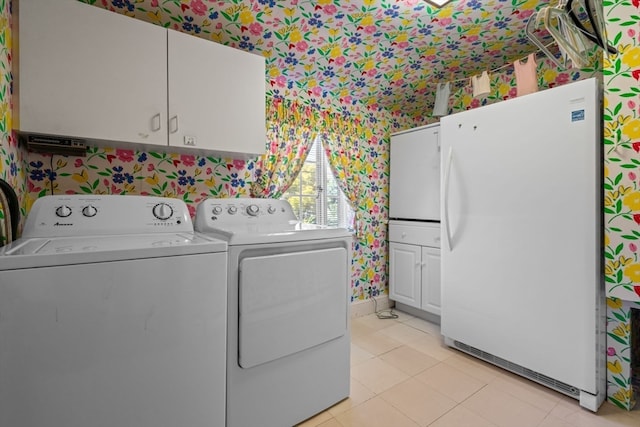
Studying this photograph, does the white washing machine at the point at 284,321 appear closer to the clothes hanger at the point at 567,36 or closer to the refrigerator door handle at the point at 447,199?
the refrigerator door handle at the point at 447,199

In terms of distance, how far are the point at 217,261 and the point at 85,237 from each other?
25.3 inches

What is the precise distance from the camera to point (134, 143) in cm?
161

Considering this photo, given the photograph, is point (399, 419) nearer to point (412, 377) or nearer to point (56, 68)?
point (412, 377)

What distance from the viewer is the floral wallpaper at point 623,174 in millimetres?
1527

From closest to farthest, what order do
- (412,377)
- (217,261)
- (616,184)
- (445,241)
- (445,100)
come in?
(217,261), (616,184), (412,377), (445,241), (445,100)

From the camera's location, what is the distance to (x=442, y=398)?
176 centimetres

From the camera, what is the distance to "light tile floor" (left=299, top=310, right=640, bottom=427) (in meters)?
1.57

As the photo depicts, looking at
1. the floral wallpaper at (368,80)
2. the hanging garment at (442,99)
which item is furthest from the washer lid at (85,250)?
the hanging garment at (442,99)

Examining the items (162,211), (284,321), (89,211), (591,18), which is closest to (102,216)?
(89,211)

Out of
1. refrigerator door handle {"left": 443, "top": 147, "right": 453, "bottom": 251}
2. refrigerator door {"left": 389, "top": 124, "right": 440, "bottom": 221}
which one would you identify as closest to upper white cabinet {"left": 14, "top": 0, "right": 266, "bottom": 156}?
refrigerator door handle {"left": 443, "top": 147, "right": 453, "bottom": 251}

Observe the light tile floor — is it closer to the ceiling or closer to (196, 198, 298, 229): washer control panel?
(196, 198, 298, 229): washer control panel

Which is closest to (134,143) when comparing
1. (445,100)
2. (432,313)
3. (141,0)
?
(141,0)

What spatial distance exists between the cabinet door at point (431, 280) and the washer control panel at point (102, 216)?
2049 mm

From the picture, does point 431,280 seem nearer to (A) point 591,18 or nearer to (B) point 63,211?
(A) point 591,18
